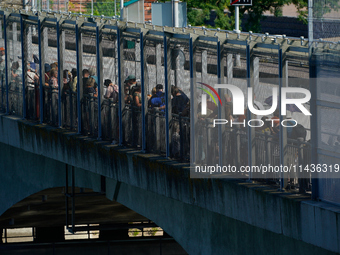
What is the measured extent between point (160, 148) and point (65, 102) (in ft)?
11.5

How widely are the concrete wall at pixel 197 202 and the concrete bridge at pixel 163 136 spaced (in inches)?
0.7

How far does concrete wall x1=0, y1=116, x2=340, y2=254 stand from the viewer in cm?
932

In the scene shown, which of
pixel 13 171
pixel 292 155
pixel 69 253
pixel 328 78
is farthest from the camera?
pixel 69 253

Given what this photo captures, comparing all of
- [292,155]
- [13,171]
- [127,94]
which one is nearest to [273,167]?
[292,155]

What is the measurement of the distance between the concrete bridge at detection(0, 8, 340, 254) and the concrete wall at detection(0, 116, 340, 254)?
17mm

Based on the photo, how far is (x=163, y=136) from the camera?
12508 mm

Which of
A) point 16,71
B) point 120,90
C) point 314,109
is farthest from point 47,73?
point 314,109

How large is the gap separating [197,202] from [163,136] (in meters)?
1.45

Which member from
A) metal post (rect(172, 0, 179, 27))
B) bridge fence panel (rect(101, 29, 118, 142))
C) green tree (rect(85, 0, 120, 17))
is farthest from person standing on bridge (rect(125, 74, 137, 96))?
green tree (rect(85, 0, 120, 17))

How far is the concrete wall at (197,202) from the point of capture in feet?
30.6

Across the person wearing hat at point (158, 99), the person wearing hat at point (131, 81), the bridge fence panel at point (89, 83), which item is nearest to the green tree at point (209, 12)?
the bridge fence panel at point (89, 83)

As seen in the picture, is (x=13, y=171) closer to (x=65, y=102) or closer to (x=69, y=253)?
(x=65, y=102)

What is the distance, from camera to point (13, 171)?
763 inches

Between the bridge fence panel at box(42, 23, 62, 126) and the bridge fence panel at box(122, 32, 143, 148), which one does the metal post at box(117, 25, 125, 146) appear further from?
the bridge fence panel at box(42, 23, 62, 126)
